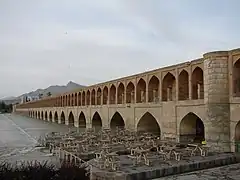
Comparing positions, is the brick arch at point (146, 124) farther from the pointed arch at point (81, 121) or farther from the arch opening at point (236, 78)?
the pointed arch at point (81, 121)

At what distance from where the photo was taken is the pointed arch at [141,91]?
2408cm

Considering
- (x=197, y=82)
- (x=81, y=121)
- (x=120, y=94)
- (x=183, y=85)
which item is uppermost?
(x=197, y=82)

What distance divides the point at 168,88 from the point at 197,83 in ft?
8.92

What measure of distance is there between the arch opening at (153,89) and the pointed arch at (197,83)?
328 cm

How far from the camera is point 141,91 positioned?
80.3 feet

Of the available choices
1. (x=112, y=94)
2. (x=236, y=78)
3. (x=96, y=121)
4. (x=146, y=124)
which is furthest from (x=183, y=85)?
(x=96, y=121)

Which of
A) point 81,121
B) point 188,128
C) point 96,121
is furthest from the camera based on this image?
point 81,121

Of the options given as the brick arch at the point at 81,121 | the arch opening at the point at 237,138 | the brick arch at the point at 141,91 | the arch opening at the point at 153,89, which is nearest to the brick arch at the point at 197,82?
the arch opening at the point at 153,89

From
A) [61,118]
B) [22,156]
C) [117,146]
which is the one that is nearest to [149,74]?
[117,146]

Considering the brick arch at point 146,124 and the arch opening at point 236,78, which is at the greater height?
the arch opening at point 236,78

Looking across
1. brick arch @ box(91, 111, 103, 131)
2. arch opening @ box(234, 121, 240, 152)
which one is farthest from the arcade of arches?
arch opening @ box(234, 121, 240, 152)

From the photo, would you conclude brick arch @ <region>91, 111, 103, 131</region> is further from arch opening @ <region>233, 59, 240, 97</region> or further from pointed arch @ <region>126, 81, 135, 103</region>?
arch opening @ <region>233, 59, 240, 97</region>

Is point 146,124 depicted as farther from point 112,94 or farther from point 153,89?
point 112,94

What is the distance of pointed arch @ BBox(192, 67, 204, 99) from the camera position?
59.0 ft
